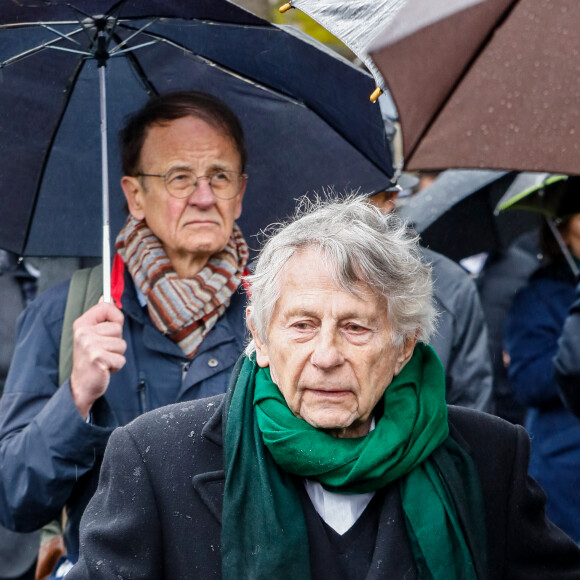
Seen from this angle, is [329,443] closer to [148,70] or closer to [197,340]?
[197,340]

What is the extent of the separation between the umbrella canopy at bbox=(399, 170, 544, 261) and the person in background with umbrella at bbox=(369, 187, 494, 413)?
60 cm

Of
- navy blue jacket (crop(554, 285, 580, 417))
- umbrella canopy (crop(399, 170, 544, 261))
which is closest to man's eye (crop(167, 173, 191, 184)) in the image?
umbrella canopy (crop(399, 170, 544, 261))

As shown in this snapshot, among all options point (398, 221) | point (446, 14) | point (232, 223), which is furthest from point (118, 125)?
point (446, 14)

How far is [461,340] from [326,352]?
1723mm

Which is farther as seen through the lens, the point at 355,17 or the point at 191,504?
the point at 355,17

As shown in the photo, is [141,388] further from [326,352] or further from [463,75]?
[463,75]

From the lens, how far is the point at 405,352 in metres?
3.49

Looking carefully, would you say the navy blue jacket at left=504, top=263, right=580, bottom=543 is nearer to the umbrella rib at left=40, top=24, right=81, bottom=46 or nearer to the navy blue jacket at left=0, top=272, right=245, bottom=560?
the navy blue jacket at left=0, top=272, right=245, bottom=560

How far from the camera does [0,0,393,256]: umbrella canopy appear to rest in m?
4.43

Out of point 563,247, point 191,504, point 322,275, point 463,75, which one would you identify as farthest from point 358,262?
point 563,247

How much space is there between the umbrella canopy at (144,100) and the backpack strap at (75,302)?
473mm

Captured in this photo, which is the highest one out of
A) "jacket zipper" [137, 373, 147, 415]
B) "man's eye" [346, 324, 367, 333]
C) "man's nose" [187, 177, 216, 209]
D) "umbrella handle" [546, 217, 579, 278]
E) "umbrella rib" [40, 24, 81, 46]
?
"umbrella rib" [40, 24, 81, 46]

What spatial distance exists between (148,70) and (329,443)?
80.8 inches

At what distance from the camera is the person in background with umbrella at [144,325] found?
3.87 m
